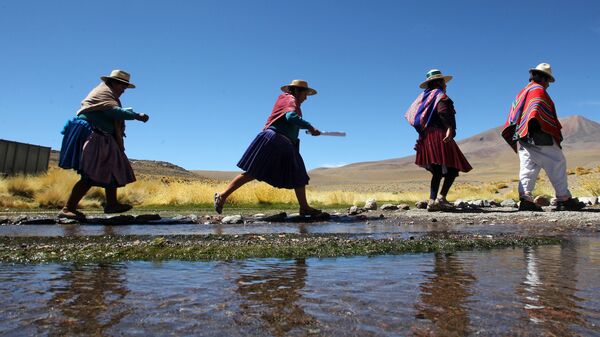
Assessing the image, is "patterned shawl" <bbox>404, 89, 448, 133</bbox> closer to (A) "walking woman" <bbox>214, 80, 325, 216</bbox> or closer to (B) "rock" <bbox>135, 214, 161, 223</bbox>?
(A) "walking woman" <bbox>214, 80, 325, 216</bbox>

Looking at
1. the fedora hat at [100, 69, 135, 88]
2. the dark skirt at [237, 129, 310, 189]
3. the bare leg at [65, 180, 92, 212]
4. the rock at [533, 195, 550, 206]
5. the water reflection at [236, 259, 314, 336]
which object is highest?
the fedora hat at [100, 69, 135, 88]

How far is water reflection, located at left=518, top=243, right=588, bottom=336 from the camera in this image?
1632mm

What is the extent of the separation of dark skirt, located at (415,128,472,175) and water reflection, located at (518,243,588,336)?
4863mm

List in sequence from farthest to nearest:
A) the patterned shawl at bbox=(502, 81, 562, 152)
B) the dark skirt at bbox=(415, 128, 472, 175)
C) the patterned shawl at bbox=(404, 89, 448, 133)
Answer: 1. the patterned shawl at bbox=(404, 89, 448, 133)
2. the dark skirt at bbox=(415, 128, 472, 175)
3. the patterned shawl at bbox=(502, 81, 562, 152)

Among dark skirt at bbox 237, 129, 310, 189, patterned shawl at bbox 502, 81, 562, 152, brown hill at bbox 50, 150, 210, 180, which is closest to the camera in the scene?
dark skirt at bbox 237, 129, 310, 189

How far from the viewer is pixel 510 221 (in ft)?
21.0

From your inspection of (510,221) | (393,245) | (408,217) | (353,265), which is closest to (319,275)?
(353,265)

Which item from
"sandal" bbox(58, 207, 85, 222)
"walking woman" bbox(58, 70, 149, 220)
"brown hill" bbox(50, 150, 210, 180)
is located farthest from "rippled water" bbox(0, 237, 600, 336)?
"brown hill" bbox(50, 150, 210, 180)

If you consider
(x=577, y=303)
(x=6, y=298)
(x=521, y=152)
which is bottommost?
(x=6, y=298)

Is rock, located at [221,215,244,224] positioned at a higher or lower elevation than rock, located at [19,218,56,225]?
higher

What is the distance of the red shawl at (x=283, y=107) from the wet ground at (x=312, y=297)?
4.47 m

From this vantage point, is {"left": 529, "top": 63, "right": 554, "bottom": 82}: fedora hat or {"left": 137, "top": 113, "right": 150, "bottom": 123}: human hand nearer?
{"left": 137, "top": 113, "right": 150, "bottom": 123}: human hand

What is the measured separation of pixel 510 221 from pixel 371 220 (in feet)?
5.54

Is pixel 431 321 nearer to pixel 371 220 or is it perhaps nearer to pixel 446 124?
pixel 371 220
